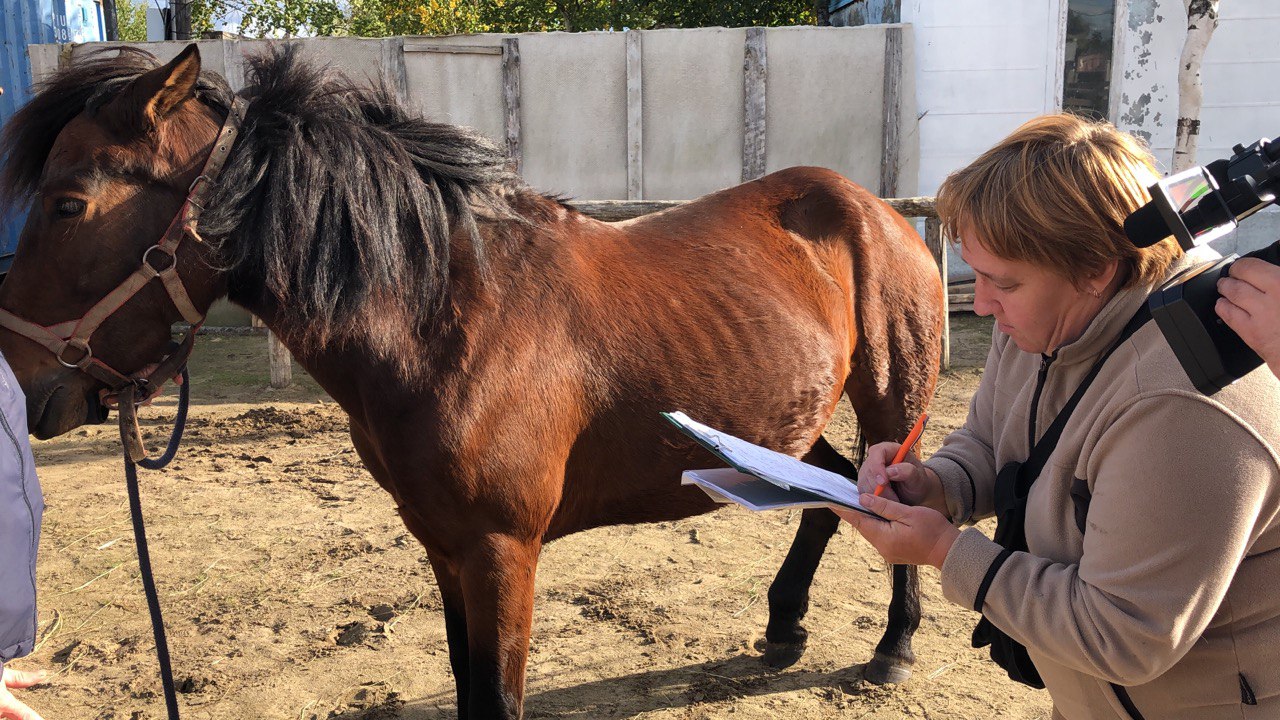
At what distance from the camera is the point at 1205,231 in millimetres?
1035

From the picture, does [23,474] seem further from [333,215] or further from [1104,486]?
[1104,486]

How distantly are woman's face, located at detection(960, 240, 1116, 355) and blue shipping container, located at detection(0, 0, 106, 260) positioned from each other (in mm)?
8066

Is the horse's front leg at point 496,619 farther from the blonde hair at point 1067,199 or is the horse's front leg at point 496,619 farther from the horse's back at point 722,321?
the blonde hair at point 1067,199

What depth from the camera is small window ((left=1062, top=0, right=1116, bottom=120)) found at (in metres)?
8.33

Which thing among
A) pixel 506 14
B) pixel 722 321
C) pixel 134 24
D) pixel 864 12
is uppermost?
pixel 134 24

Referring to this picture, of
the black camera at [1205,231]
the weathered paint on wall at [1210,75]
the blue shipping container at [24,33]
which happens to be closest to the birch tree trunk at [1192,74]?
the weathered paint on wall at [1210,75]

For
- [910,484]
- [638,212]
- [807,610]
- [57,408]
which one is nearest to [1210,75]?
[638,212]

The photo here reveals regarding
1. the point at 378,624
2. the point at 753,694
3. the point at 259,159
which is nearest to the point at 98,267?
the point at 259,159

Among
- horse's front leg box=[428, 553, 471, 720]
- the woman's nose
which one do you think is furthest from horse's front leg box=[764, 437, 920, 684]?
the woman's nose

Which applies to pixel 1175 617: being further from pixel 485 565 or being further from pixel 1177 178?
pixel 485 565

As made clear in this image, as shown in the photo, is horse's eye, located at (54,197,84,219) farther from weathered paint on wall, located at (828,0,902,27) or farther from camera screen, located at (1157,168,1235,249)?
weathered paint on wall, located at (828,0,902,27)

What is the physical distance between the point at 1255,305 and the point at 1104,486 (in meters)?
0.30

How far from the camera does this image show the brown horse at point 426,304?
1.97 meters

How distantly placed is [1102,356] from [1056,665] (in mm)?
511
